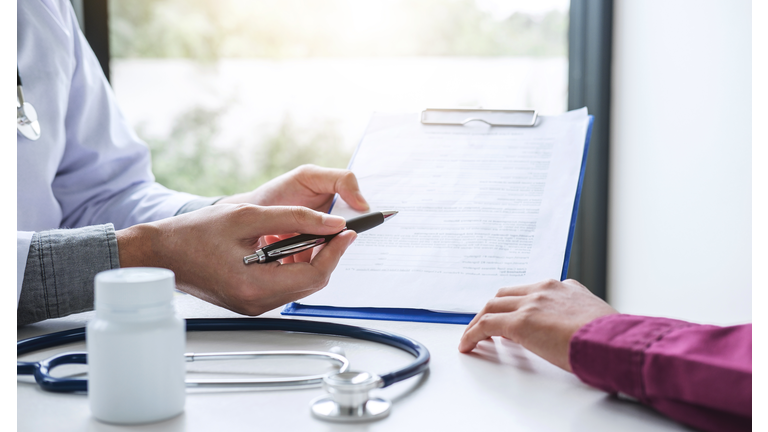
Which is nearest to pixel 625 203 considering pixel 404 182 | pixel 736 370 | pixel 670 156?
pixel 670 156

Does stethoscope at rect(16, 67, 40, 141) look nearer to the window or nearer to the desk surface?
the desk surface

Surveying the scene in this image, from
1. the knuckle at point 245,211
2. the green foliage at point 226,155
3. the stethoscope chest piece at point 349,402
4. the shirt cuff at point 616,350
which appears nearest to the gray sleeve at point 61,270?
the knuckle at point 245,211

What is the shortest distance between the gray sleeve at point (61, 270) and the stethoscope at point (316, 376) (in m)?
0.07

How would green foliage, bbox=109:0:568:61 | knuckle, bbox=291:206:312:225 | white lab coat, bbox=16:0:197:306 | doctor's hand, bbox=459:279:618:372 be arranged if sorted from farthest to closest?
green foliage, bbox=109:0:568:61, white lab coat, bbox=16:0:197:306, knuckle, bbox=291:206:312:225, doctor's hand, bbox=459:279:618:372

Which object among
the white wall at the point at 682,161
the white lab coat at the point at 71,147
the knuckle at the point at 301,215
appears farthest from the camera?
the white wall at the point at 682,161

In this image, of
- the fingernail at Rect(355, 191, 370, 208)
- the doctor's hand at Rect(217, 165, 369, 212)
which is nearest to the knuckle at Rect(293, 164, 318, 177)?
the doctor's hand at Rect(217, 165, 369, 212)

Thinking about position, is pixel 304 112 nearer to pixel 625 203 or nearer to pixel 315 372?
pixel 625 203

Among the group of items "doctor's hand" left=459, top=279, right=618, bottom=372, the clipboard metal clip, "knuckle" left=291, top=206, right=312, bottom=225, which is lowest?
"doctor's hand" left=459, top=279, right=618, bottom=372

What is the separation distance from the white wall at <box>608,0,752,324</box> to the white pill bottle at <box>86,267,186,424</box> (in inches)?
A: 40.5

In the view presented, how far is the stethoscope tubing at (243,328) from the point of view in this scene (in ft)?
1.43

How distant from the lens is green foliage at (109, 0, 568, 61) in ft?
5.18

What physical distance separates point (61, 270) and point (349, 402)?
40 centimetres

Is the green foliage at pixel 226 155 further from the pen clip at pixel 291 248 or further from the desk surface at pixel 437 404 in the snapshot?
the desk surface at pixel 437 404

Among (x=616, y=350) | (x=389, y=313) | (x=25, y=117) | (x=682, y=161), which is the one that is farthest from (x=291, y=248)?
(x=682, y=161)
